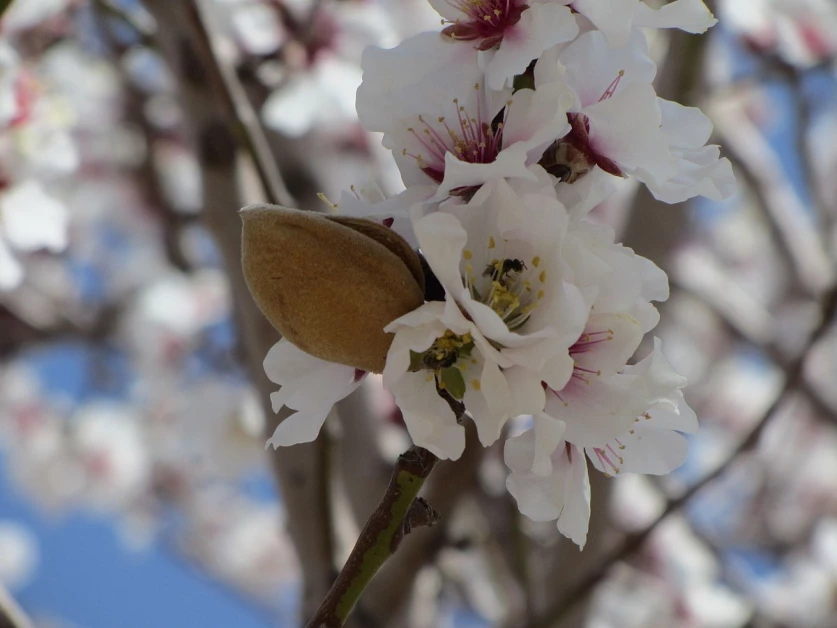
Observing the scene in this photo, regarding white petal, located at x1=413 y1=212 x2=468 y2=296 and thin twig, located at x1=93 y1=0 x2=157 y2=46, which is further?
thin twig, located at x1=93 y1=0 x2=157 y2=46

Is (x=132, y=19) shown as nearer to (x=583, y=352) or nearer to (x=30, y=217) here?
(x=30, y=217)

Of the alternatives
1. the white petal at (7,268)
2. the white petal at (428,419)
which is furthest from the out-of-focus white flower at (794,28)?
the white petal at (428,419)

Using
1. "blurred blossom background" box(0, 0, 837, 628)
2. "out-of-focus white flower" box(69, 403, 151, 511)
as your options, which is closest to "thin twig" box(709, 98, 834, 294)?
"blurred blossom background" box(0, 0, 837, 628)

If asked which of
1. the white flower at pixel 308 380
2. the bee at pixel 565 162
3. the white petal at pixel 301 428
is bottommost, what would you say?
the white petal at pixel 301 428

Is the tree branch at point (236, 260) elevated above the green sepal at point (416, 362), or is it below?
below

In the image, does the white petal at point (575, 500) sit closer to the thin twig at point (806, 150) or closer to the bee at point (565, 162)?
the bee at point (565, 162)

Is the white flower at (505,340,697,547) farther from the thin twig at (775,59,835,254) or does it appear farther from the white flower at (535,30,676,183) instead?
the thin twig at (775,59,835,254)
